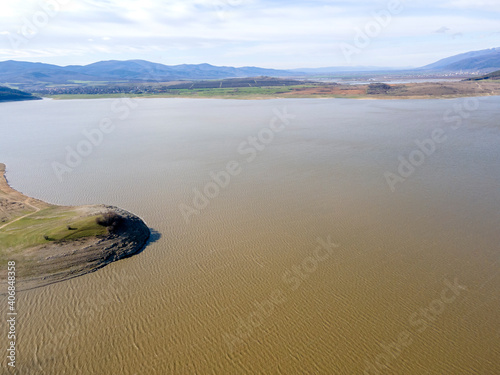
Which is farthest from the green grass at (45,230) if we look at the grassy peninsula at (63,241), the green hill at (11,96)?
the green hill at (11,96)

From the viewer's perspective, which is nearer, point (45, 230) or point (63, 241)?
point (63, 241)

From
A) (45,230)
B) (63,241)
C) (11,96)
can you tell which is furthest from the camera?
(11,96)

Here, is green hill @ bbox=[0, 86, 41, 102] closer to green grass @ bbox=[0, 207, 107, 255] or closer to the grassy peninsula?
the grassy peninsula

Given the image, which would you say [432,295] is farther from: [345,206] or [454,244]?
[345,206]

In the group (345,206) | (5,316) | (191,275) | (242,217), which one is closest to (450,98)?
(345,206)

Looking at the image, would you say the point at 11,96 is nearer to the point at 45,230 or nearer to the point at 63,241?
the point at 45,230

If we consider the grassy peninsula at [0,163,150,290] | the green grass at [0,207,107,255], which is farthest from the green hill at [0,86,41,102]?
the green grass at [0,207,107,255]

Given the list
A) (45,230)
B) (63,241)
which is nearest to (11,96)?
(45,230)
